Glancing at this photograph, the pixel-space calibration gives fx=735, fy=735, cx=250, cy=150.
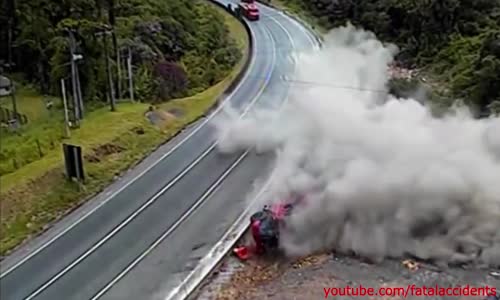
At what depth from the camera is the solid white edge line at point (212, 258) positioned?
78.8 ft

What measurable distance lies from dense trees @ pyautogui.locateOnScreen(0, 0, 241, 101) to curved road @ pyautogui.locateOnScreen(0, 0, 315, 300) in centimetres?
685

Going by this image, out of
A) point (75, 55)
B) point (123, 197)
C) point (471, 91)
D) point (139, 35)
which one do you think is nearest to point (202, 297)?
point (123, 197)

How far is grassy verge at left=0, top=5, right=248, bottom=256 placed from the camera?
26.7 metres

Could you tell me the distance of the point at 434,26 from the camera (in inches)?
2461

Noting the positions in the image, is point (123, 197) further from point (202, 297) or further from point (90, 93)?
point (90, 93)

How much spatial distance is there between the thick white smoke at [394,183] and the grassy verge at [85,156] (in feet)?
23.1

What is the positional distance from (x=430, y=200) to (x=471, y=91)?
19609 mm

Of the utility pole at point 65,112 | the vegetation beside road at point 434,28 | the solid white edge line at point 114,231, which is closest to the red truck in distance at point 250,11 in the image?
the vegetation beside road at point 434,28

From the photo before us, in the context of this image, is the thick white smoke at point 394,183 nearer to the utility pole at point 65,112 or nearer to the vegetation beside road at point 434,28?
the utility pole at point 65,112

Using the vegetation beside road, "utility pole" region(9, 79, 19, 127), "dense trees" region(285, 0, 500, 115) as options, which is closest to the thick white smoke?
"utility pole" region(9, 79, 19, 127)

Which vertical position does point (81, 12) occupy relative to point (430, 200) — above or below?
above

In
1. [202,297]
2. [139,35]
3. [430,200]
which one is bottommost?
[202,297]

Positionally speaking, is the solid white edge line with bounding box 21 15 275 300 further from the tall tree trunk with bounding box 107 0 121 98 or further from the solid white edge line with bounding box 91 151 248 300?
the tall tree trunk with bounding box 107 0 121 98

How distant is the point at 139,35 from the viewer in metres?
50.2
